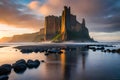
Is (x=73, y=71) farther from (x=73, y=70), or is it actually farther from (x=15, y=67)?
(x=15, y=67)

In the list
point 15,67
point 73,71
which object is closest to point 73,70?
point 73,71

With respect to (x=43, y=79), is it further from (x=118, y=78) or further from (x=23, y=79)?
(x=118, y=78)

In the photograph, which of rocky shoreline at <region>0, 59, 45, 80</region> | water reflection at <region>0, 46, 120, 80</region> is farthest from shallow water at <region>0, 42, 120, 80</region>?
rocky shoreline at <region>0, 59, 45, 80</region>

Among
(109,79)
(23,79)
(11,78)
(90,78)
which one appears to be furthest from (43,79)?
(109,79)

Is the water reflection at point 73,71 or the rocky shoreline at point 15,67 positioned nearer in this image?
the water reflection at point 73,71

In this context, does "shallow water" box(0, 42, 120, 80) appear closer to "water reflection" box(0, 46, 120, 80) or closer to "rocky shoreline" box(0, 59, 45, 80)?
"water reflection" box(0, 46, 120, 80)

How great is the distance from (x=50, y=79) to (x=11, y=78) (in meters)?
5.02

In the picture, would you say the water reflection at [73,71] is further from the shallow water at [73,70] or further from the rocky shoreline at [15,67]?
the rocky shoreline at [15,67]

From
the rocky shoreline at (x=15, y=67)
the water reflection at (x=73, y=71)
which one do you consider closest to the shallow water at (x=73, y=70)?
the water reflection at (x=73, y=71)

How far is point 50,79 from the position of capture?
22.6m

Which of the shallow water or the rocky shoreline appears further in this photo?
the rocky shoreline

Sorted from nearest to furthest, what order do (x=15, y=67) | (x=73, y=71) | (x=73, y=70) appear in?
(x=73, y=71) → (x=15, y=67) → (x=73, y=70)

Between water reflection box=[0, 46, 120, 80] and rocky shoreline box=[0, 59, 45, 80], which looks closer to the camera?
water reflection box=[0, 46, 120, 80]

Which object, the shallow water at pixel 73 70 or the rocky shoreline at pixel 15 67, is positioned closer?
the shallow water at pixel 73 70
